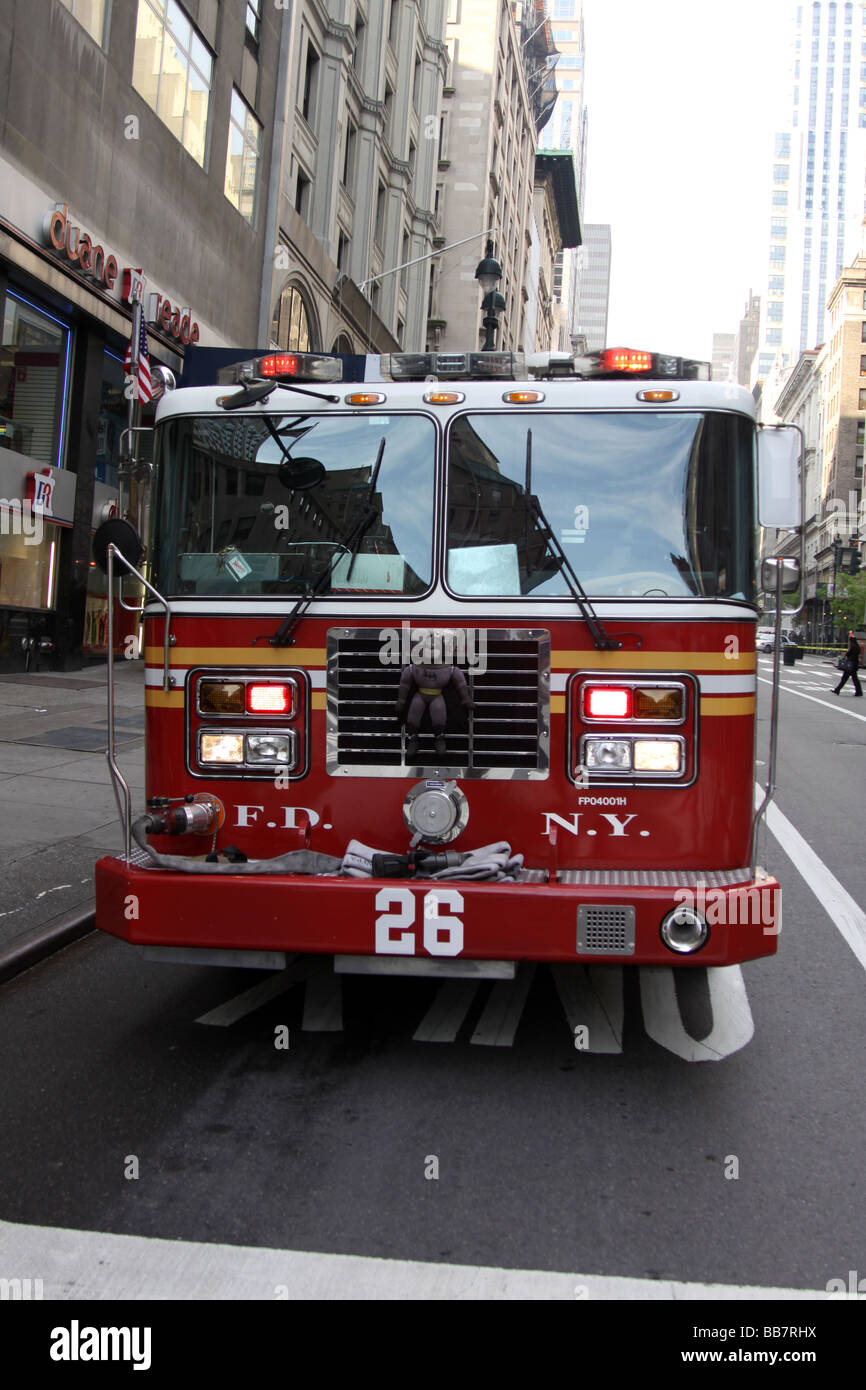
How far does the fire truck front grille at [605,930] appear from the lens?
398 cm

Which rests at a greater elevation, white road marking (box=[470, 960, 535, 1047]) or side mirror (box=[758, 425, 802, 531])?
side mirror (box=[758, 425, 802, 531])

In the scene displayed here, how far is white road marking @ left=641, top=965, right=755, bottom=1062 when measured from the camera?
4.71m

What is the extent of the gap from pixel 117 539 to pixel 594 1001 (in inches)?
121

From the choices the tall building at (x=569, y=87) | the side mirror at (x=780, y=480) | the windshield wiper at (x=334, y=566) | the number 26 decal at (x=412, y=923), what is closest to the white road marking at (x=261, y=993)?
the number 26 decal at (x=412, y=923)

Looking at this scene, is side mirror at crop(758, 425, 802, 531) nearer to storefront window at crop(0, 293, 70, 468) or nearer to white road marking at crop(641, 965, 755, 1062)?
white road marking at crop(641, 965, 755, 1062)

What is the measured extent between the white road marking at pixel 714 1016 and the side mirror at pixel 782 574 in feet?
5.08

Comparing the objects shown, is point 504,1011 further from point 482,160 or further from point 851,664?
point 482,160

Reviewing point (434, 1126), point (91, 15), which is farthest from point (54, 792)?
point (91, 15)

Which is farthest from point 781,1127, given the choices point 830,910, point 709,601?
point 830,910

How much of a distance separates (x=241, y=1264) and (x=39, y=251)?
15642mm

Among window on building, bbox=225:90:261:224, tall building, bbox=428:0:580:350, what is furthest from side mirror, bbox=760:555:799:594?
tall building, bbox=428:0:580:350

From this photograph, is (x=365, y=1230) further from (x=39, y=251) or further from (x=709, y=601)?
(x=39, y=251)

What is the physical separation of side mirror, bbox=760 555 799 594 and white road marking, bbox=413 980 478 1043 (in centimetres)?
231

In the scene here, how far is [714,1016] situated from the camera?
517 centimetres
